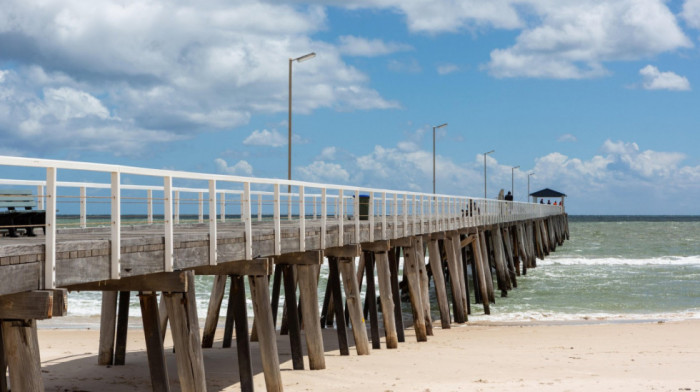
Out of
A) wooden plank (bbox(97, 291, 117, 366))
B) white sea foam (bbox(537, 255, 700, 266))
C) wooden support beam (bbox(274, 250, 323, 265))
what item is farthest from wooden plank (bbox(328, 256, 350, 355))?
white sea foam (bbox(537, 255, 700, 266))

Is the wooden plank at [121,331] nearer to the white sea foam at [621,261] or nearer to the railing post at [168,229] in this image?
the railing post at [168,229]

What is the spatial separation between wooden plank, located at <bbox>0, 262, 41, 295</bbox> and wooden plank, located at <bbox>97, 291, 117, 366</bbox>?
7752 mm

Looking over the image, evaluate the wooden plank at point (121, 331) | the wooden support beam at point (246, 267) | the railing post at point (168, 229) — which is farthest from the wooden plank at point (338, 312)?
the railing post at point (168, 229)

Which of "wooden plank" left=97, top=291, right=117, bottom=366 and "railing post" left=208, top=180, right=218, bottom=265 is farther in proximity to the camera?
"wooden plank" left=97, top=291, right=117, bottom=366

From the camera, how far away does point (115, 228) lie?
738 centimetres

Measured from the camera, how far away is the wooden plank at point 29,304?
6531mm

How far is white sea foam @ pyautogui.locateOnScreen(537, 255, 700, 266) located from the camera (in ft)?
155

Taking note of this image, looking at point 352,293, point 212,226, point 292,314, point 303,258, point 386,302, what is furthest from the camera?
point 386,302

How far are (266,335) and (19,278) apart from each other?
16.7 ft

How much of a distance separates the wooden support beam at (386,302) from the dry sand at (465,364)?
0.92ft

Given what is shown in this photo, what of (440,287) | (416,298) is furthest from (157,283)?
(440,287)

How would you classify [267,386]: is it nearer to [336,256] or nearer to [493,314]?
[336,256]

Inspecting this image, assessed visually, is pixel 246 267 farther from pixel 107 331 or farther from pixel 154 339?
pixel 107 331

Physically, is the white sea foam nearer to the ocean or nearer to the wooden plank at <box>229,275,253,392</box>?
the ocean
